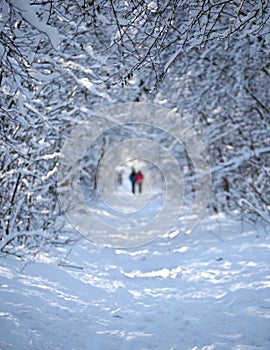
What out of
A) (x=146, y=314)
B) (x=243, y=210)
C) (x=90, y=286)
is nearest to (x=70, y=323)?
(x=146, y=314)

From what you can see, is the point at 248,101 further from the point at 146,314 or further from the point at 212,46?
the point at 146,314

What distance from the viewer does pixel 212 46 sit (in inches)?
325

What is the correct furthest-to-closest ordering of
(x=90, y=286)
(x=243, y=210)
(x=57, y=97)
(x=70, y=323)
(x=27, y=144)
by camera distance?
(x=243, y=210) < (x=57, y=97) < (x=27, y=144) < (x=90, y=286) < (x=70, y=323)

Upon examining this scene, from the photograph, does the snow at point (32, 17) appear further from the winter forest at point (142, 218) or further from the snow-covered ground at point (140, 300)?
the snow-covered ground at point (140, 300)

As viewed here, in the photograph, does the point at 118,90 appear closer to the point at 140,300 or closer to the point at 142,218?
the point at 142,218

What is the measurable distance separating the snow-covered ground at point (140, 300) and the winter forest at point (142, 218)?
0.08 feet

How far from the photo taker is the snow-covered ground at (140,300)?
3898 millimetres

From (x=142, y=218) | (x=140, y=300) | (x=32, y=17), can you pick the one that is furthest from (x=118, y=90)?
(x=32, y=17)

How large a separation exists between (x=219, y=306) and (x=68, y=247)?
3900mm

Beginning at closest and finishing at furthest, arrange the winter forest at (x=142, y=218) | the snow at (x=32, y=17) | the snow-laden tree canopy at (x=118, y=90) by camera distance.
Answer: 1. the snow at (x=32, y=17)
2. the winter forest at (x=142, y=218)
3. the snow-laden tree canopy at (x=118, y=90)

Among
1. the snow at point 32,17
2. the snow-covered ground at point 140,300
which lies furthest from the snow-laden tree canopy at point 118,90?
the snow-covered ground at point 140,300

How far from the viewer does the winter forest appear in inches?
153

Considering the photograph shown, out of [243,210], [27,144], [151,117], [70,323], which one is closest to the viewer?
[70,323]

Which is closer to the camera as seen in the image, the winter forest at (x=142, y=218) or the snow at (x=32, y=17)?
the snow at (x=32, y=17)
